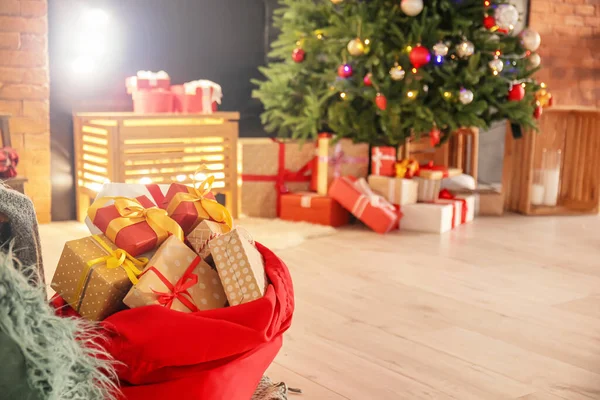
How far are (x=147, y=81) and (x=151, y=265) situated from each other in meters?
2.68

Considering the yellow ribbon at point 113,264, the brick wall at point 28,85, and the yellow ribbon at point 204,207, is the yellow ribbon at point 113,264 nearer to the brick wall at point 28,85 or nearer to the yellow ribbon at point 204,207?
the yellow ribbon at point 204,207

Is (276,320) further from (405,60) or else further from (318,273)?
(405,60)

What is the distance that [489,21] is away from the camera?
387 cm

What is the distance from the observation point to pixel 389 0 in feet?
12.7

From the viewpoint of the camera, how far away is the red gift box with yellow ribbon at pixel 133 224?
1.65m

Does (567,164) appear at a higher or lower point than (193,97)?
lower

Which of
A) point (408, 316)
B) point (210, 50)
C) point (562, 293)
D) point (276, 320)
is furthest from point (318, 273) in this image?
point (210, 50)

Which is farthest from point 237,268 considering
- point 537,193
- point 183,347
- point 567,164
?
point 567,164

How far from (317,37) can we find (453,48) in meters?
0.75

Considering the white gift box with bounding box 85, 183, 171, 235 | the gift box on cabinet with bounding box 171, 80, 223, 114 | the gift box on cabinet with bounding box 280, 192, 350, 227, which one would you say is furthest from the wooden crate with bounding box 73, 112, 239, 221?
the white gift box with bounding box 85, 183, 171, 235

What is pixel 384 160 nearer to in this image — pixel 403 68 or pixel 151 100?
pixel 403 68

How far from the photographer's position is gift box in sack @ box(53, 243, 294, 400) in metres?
1.43

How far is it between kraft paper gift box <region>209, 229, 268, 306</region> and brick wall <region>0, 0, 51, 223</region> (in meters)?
2.60

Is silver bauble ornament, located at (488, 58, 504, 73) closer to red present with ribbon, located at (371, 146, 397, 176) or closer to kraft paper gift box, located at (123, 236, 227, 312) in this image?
red present with ribbon, located at (371, 146, 397, 176)
